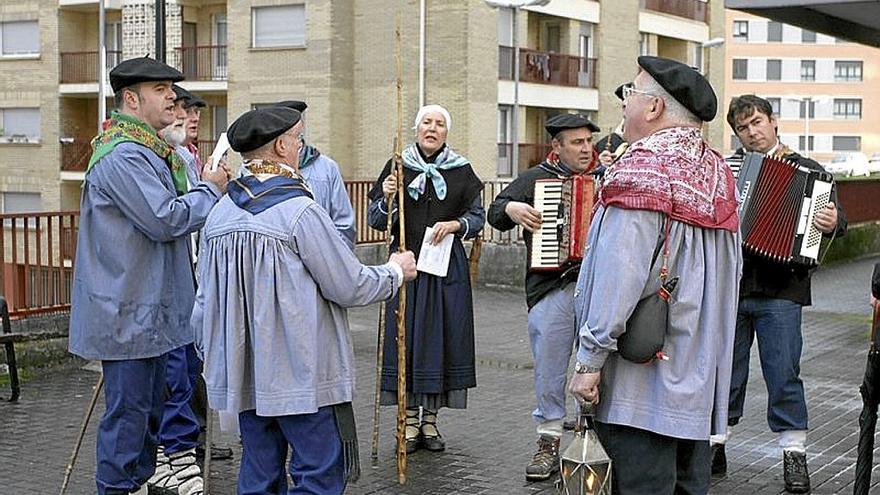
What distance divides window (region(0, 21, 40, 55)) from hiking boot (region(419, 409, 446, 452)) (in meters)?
36.1

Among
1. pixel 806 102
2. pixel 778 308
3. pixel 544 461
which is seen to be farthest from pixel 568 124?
pixel 806 102

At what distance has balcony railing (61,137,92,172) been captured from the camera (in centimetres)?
3978

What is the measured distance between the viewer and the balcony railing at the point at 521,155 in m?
35.0

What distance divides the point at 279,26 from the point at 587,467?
105 feet

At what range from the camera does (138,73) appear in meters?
5.89

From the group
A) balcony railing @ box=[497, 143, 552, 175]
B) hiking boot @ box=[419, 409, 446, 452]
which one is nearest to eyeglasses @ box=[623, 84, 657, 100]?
hiking boot @ box=[419, 409, 446, 452]

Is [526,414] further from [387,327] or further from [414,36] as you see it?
[414,36]

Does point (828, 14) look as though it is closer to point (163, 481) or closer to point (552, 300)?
point (552, 300)

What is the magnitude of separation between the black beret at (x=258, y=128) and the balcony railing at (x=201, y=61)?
3307 cm

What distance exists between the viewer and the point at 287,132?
4973 millimetres

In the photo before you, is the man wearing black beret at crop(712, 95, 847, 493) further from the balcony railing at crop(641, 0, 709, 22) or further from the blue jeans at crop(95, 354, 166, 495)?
the balcony railing at crop(641, 0, 709, 22)

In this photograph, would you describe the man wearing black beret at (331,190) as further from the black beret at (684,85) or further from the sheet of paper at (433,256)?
the black beret at (684,85)

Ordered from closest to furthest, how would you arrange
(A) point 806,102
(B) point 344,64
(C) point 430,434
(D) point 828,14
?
(C) point 430,434 → (D) point 828,14 → (B) point 344,64 → (A) point 806,102

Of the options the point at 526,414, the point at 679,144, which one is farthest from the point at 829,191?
the point at 526,414
